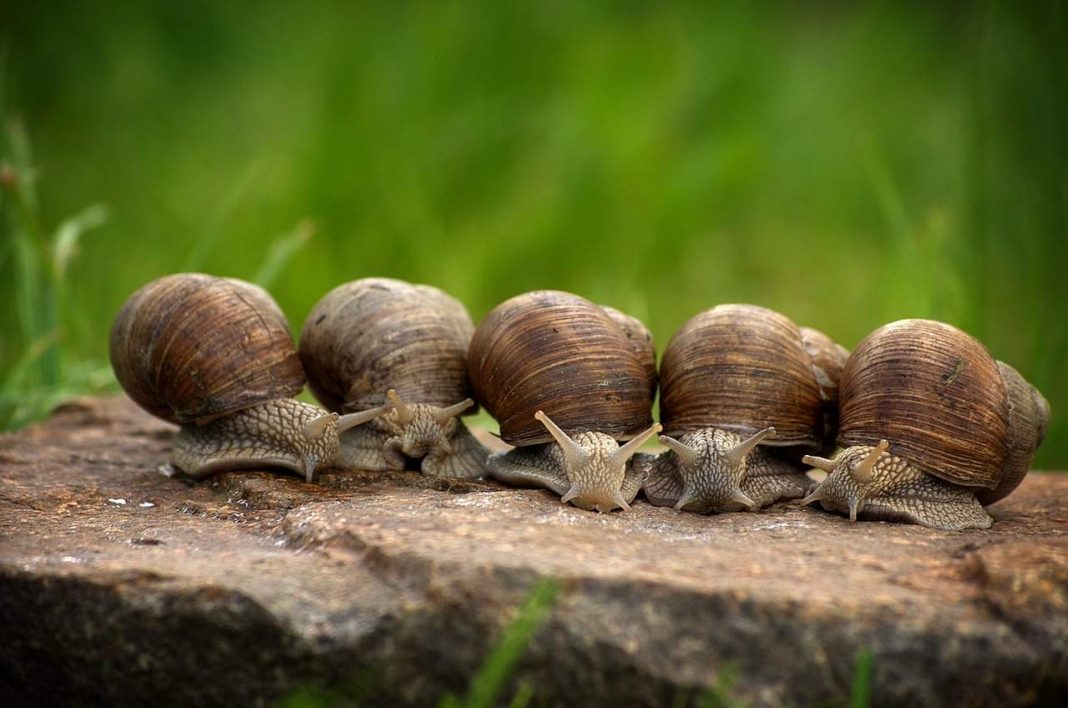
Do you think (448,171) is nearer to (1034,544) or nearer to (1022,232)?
(1022,232)

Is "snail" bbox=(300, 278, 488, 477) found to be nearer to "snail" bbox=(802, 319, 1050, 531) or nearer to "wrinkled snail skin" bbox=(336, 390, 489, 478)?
"wrinkled snail skin" bbox=(336, 390, 489, 478)

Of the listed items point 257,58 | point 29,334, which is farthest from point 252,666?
point 257,58

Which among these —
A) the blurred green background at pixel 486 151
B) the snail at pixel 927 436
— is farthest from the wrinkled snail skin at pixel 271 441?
the blurred green background at pixel 486 151

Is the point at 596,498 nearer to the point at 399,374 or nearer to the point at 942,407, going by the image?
the point at 399,374

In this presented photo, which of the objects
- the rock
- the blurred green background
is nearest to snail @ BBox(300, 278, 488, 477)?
the rock

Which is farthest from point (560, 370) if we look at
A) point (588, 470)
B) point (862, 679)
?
point (862, 679)

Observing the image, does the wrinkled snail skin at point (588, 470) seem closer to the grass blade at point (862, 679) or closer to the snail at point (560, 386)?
the snail at point (560, 386)
